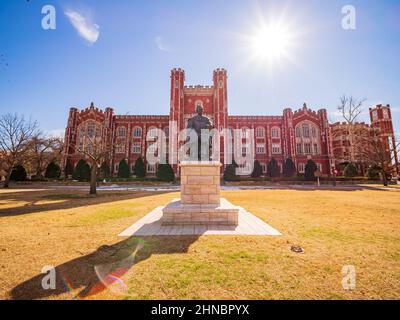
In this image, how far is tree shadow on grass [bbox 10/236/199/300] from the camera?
2.61 meters

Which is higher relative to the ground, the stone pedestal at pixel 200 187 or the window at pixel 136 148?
the window at pixel 136 148

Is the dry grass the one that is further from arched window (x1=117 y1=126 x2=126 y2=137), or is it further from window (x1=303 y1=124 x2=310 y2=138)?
window (x1=303 y1=124 x2=310 y2=138)

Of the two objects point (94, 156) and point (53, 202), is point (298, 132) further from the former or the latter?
point (53, 202)

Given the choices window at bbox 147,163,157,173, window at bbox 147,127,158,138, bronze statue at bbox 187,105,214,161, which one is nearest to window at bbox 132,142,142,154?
window at bbox 147,127,158,138

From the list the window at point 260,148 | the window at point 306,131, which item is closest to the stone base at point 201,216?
the window at point 260,148

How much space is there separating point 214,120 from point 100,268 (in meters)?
36.0

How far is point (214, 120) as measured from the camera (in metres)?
37.6

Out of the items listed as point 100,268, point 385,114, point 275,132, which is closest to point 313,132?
point 275,132

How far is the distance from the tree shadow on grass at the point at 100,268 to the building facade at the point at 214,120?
112ft

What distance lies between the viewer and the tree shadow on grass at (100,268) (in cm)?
261

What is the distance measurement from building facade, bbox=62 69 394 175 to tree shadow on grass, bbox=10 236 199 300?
34.3 meters

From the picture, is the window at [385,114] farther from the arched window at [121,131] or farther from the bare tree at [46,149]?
the bare tree at [46,149]
